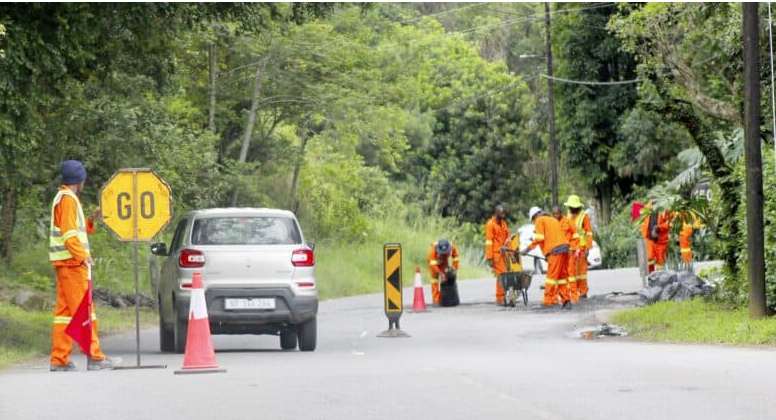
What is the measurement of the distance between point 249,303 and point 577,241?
9978 mm

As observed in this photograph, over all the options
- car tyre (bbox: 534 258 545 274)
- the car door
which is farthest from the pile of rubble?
car tyre (bbox: 534 258 545 274)

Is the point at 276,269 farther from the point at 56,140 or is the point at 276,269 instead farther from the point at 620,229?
the point at 620,229

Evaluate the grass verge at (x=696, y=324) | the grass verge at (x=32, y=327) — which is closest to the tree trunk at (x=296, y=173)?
the grass verge at (x=32, y=327)

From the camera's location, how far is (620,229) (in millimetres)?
51938

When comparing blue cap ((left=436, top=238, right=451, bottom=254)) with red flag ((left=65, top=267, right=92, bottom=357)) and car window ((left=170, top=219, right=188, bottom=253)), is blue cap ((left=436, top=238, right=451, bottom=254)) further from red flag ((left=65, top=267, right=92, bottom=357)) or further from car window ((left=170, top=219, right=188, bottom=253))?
red flag ((left=65, top=267, right=92, bottom=357))

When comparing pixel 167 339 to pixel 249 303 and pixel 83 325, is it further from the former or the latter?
pixel 83 325

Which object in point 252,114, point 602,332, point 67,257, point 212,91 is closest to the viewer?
point 67,257

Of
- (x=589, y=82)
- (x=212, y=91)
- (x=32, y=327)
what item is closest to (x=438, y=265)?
(x=32, y=327)

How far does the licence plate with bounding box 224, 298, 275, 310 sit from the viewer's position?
18.3 metres

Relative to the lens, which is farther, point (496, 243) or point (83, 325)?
point (496, 243)

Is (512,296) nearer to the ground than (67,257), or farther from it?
nearer to the ground

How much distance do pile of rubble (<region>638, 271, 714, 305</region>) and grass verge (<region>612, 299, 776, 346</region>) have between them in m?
1.70

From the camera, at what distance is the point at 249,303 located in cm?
1830

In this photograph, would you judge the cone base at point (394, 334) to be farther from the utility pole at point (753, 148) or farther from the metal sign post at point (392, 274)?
the utility pole at point (753, 148)
